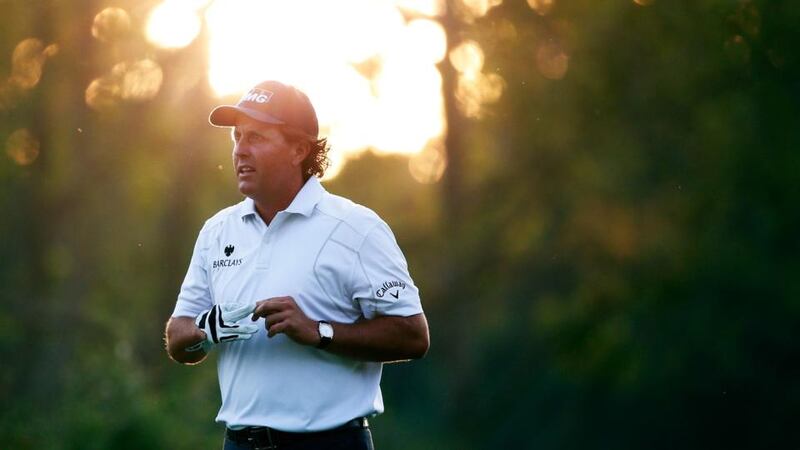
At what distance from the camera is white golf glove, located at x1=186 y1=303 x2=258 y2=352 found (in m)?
5.57

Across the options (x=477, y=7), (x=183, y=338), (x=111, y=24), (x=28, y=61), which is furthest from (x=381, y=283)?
(x=477, y=7)

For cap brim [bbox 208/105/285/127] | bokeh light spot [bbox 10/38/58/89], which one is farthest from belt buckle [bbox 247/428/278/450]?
bokeh light spot [bbox 10/38/58/89]

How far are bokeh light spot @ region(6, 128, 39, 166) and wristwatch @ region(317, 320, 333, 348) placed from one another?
1789 cm

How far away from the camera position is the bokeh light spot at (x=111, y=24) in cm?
2431

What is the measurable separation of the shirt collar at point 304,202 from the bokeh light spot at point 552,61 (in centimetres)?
1769

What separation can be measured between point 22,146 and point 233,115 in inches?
690

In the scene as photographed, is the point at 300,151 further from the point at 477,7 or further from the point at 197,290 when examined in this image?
the point at 477,7

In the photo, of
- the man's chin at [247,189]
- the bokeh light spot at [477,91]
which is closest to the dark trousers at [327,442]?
the man's chin at [247,189]

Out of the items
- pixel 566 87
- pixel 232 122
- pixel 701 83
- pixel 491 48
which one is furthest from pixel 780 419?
pixel 232 122

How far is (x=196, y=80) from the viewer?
87.7 feet

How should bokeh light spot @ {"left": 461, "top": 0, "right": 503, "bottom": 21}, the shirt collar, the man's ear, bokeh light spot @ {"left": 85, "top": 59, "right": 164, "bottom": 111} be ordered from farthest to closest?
bokeh light spot @ {"left": 461, "top": 0, "right": 503, "bottom": 21} → bokeh light spot @ {"left": 85, "top": 59, "right": 164, "bottom": 111} → the man's ear → the shirt collar

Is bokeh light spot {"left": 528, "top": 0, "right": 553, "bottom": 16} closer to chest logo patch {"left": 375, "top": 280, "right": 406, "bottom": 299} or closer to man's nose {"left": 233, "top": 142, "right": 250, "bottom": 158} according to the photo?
man's nose {"left": 233, "top": 142, "right": 250, "bottom": 158}

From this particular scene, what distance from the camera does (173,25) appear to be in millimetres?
25922

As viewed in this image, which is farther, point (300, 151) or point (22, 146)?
point (22, 146)
